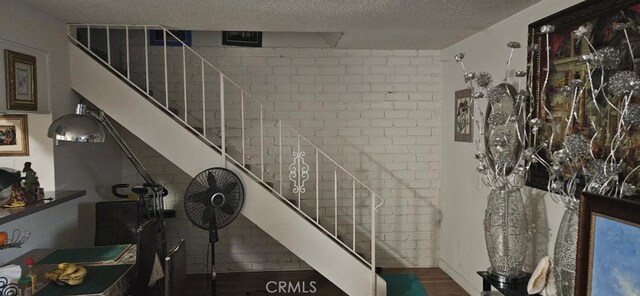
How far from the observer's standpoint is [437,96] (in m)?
4.34

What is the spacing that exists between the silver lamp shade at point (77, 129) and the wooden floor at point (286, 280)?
6.35ft

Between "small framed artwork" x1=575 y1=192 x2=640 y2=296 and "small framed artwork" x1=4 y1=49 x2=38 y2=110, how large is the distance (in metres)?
3.28

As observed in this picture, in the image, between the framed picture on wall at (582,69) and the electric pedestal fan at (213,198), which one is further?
the electric pedestal fan at (213,198)

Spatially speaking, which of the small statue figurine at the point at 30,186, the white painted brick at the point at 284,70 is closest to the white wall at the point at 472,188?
the white painted brick at the point at 284,70

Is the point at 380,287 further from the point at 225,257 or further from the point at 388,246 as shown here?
the point at 225,257

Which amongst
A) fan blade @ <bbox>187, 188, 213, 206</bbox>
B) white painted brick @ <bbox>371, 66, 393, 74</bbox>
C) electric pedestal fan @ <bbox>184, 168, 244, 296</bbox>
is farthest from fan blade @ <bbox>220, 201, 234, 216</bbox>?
white painted brick @ <bbox>371, 66, 393, 74</bbox>

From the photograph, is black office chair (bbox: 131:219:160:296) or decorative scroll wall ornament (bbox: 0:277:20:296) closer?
decorative scroll wall ornament (bbox: 0:277:20:296)

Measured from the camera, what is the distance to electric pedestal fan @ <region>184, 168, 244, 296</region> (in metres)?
3.15

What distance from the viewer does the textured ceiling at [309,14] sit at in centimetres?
268

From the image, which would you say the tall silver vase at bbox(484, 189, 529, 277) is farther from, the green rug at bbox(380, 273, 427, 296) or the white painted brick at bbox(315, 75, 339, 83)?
the white painted brick at bbox(315, 75, 339, 83)

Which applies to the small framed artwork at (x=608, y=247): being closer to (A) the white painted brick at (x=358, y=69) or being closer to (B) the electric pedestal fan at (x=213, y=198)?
(B) the electric pedestal fan at (x=213, y=198)

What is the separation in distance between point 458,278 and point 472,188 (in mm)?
990

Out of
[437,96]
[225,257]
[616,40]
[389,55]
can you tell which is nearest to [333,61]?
[389,55]

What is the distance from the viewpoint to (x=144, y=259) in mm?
2453
